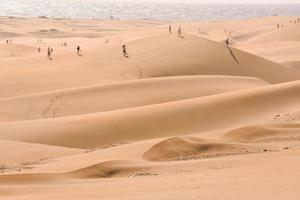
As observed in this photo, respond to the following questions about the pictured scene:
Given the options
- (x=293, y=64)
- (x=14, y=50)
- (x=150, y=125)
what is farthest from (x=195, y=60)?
(x=14, y=50)

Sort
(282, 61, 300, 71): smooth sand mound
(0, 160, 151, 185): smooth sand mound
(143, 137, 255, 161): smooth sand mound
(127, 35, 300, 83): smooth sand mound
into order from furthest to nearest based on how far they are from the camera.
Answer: (282, 61, 300, 71): smooth sand mound → (127, 35, 300, 83): smooth sand mound → (143, 137, 255, 161): smooth sand mound → (0, 160, 151, 185): smooth sand mound

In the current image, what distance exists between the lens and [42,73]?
1750cm

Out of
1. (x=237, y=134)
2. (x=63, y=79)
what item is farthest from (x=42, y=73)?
(x=237, y=134)

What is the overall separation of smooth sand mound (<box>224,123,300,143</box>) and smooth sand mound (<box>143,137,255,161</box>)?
822mm

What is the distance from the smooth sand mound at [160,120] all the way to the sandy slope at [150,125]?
0.08ft

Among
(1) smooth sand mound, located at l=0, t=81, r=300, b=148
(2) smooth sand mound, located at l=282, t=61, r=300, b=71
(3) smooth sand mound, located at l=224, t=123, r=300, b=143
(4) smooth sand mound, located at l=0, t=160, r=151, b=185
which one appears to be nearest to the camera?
(4) smooth sand mound, located at l=0, t=160, r=151, b=185

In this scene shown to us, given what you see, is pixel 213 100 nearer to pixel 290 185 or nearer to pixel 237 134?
pixel 237 134

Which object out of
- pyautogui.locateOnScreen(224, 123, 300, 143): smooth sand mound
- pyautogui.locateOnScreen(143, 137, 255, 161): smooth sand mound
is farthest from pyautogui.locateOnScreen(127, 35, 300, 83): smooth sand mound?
pyautogui.locateOnScreen(143, 137, 255, 161): smooth sand mound

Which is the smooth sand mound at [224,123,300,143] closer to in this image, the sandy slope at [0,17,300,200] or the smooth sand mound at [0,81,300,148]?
the sandy slope at [0,17,300,200]

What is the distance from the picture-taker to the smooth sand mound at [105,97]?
13.2 meters

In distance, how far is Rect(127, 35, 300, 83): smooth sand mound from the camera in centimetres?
1922

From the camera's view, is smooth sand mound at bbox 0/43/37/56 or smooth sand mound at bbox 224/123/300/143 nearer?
smooth sand mound at bbox 224/123/300/143

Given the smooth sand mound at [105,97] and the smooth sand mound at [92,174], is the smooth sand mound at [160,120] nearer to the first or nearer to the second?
the smooth sand mound at [105,97]

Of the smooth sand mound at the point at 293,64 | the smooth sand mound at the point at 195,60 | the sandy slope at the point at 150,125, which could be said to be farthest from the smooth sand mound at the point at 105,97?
the smooth sand mound at the point at 293,64
